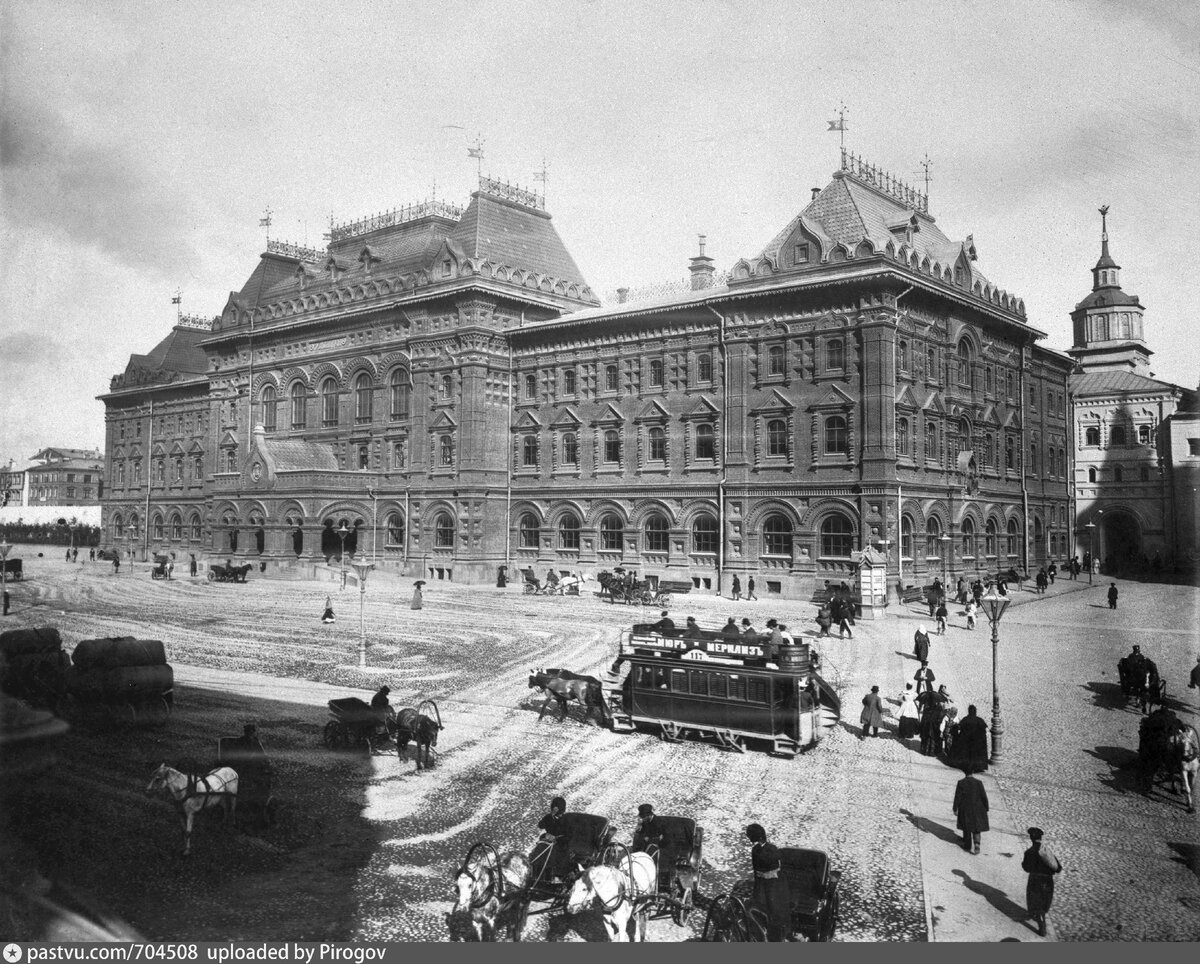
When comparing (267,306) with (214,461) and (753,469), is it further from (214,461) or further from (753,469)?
(753,469)

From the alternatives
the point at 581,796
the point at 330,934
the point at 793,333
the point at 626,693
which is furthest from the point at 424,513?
the point at 330,934

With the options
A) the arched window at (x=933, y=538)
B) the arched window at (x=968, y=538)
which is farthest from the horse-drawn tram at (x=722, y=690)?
the arched window at (x=968, y=538)

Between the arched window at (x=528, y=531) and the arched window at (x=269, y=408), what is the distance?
2054cm

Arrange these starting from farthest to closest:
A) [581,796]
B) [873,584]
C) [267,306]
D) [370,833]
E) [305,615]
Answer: [267,306] < [873,584] < [305,615] < [581,796] < [370,833]

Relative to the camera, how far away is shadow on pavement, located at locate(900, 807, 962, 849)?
41.2ft

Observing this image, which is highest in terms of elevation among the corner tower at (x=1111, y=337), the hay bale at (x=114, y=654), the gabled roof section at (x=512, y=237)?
the gabled roof section at (x=512, y=237)

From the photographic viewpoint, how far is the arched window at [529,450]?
49.7 metres

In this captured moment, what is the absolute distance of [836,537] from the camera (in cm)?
3934

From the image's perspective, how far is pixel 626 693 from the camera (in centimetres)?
1831

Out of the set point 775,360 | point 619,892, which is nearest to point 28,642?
point 619,892

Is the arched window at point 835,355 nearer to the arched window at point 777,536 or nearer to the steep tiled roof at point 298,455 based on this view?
the arched window at point 777,536

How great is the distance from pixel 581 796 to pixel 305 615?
20488mm

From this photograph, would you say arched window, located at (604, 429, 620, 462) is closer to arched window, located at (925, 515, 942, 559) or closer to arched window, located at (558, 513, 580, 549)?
arched window, located at (558, 513, 580, 549)

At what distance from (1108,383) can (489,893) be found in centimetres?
6140
